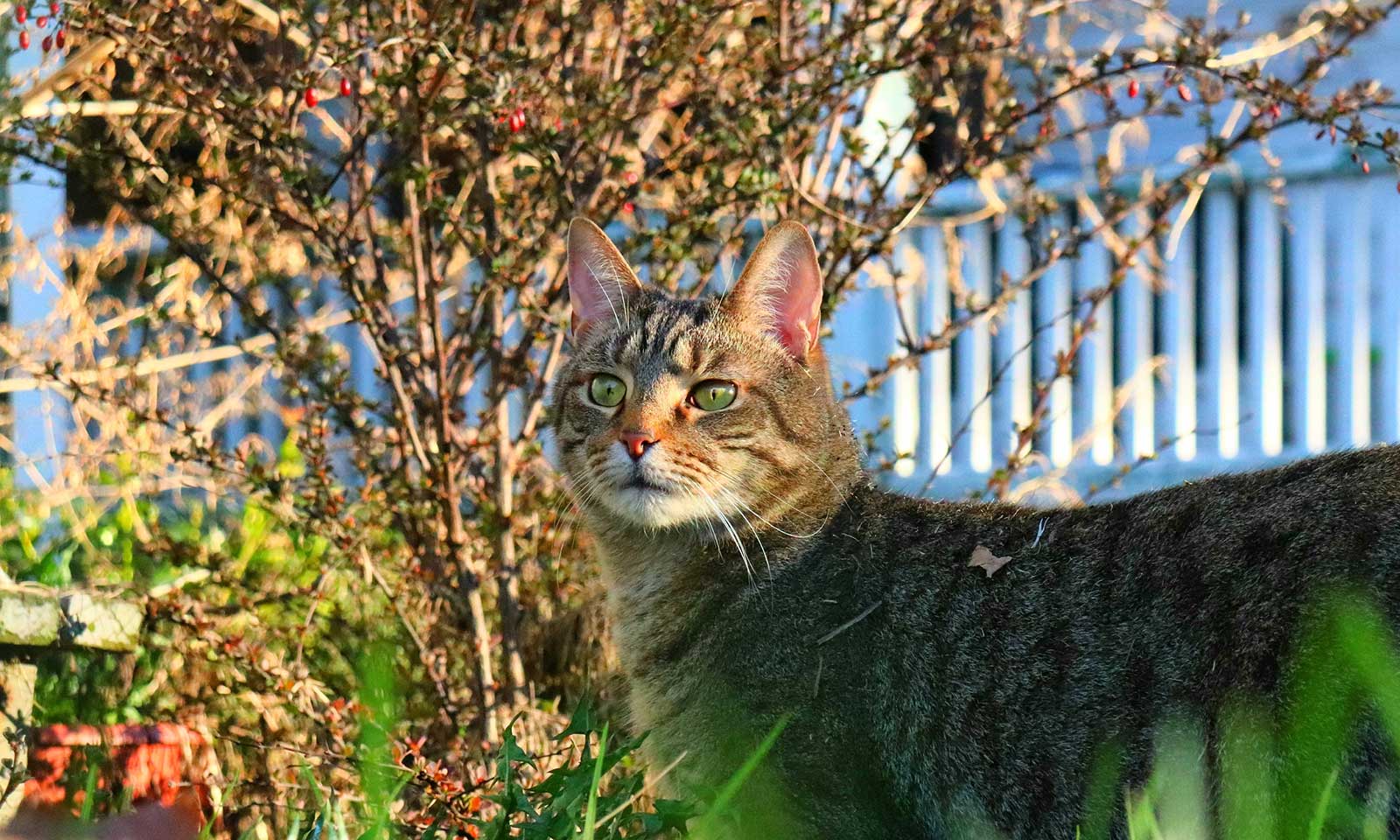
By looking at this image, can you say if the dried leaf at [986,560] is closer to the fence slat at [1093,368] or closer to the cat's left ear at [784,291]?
the cat's left ear at [784,291]

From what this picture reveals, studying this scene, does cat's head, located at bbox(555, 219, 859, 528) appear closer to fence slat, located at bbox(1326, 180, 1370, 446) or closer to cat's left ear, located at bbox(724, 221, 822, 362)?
cat's left ear, located at bbox(724, 221, 822, 362)

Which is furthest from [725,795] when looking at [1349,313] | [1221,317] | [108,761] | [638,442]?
[1349,313]

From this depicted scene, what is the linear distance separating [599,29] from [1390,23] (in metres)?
6.77

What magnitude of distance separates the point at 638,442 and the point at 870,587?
0.55 m

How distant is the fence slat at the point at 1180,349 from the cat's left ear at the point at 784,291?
14.7ft

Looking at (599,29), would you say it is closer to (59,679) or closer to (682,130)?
(682,130)

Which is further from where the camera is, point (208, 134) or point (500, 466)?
point (500, 466)

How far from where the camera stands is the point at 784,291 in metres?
3.12

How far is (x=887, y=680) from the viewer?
8.79ft

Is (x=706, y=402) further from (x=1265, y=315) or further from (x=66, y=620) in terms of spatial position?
(x=1265, y=315)

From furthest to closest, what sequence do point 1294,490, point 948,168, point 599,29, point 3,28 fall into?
point 599,29
point 948,168
point 3,28
point 1294,490

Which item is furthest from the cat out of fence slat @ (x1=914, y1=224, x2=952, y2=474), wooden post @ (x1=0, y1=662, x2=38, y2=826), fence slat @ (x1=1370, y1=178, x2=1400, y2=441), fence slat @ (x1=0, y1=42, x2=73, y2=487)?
fence slat @ (x1=1370, y1=178, x2=1400, y2=441)

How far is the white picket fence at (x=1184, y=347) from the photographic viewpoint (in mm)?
6926

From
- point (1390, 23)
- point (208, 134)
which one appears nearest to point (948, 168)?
point (208, 134)
